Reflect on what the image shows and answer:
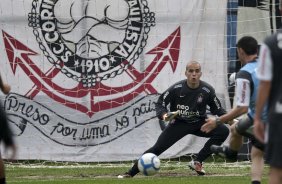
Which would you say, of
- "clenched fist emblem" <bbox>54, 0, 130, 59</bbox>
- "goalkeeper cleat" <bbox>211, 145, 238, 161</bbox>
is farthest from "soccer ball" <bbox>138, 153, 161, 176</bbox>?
"clenched fist emblem" <bbox>54, 0, 130, 59</bbox>

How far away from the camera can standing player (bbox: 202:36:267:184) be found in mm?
9491

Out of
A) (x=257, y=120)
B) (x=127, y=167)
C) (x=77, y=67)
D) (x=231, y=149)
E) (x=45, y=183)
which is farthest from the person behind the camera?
(x=77, y=67)

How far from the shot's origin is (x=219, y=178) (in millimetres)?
13312

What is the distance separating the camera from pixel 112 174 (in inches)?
567

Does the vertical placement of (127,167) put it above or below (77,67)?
below

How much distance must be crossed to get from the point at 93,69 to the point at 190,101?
3186 mm

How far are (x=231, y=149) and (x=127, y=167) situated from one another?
5.39 metres

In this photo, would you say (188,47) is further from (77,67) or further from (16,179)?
(16,179)

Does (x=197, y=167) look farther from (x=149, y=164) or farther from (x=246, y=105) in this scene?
(x=246, y=105)

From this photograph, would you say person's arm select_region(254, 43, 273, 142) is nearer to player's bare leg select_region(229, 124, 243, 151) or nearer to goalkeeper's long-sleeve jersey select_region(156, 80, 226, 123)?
player's bare leg select_region(229, 124, 243, 151)

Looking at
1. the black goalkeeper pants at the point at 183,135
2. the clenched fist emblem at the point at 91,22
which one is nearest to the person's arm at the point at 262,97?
the black goalkeeper pants at the point at 183,135

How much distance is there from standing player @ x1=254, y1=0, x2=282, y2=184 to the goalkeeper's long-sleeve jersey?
781 cm

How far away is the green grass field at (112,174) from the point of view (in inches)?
506

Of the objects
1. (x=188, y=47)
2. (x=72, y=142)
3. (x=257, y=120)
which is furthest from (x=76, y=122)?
(x=257, y=120)
